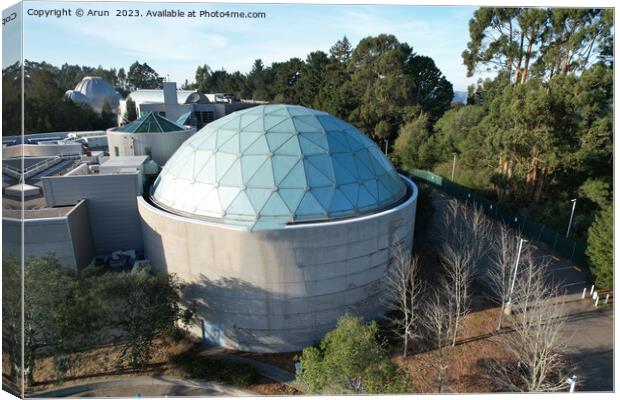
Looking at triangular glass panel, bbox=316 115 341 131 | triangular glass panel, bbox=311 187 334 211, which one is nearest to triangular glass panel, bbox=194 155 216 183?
triangular glass panel, bbox=311 187 334 211

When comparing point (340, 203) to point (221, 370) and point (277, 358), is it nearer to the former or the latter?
point (277, 358)

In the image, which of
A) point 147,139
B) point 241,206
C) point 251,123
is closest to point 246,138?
point 251,123

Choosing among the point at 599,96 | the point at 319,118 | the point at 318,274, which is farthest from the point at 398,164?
the point at 318,274

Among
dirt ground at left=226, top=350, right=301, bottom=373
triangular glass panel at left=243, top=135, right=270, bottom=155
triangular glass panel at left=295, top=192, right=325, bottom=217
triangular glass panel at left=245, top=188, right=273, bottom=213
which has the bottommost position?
dirt ground at left=226, top=350, right=301, bottom=373

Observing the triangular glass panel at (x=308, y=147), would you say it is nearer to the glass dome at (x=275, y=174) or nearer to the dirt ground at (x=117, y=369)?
the glass dome at (x=275, y=174)

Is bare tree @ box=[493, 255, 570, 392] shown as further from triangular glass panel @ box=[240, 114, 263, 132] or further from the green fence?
triangular glass panel @ box=[240, 114, 263, 132]

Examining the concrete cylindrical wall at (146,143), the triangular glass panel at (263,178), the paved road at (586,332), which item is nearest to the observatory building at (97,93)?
the concrete cylindrical wall at (146,143)
